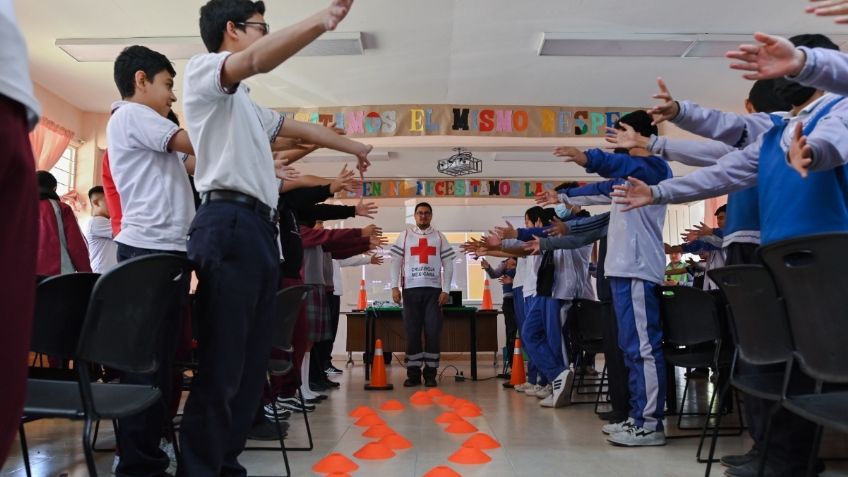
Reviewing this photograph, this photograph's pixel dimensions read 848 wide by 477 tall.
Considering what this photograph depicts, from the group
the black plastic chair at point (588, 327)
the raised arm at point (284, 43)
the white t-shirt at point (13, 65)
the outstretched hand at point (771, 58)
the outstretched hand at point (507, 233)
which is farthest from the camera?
the outstretched hand at point (507, 233)

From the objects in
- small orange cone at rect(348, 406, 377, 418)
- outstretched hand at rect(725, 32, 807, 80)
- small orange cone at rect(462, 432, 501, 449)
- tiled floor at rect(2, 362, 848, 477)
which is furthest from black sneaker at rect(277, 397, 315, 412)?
outstretched hand at rect(725, 32, 807, 80)

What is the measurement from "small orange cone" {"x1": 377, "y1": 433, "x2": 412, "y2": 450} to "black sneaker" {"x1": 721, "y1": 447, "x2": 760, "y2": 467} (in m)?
1.35

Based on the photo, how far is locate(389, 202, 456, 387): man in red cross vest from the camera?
19.1 feet

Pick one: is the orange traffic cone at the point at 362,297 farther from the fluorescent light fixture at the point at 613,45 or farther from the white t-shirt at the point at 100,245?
the fluorescent light fixture at the point at 613,45

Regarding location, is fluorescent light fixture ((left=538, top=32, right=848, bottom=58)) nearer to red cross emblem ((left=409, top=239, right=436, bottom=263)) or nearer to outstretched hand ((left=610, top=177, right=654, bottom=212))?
red cross emblem ((left=409, top=239, right=436, bottom=263))

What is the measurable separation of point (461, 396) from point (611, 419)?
163 cm

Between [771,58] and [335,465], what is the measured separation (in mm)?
2051

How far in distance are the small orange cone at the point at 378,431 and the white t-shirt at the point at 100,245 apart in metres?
2.72

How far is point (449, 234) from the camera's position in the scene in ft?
36.0

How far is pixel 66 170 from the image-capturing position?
7664 mm

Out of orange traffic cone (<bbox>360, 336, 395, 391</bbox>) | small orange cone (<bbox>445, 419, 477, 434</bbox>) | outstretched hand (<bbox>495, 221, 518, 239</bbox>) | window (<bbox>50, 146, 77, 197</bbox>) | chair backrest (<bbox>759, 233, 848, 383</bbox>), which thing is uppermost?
window (<bbox>50, 146, 77, 197</bbox>)

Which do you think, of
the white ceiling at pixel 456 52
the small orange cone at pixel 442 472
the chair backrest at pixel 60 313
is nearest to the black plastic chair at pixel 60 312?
the chair backrest at pixel 60 313

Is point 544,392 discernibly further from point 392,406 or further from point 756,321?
point 756,321

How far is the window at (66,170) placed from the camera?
24.6 ft
